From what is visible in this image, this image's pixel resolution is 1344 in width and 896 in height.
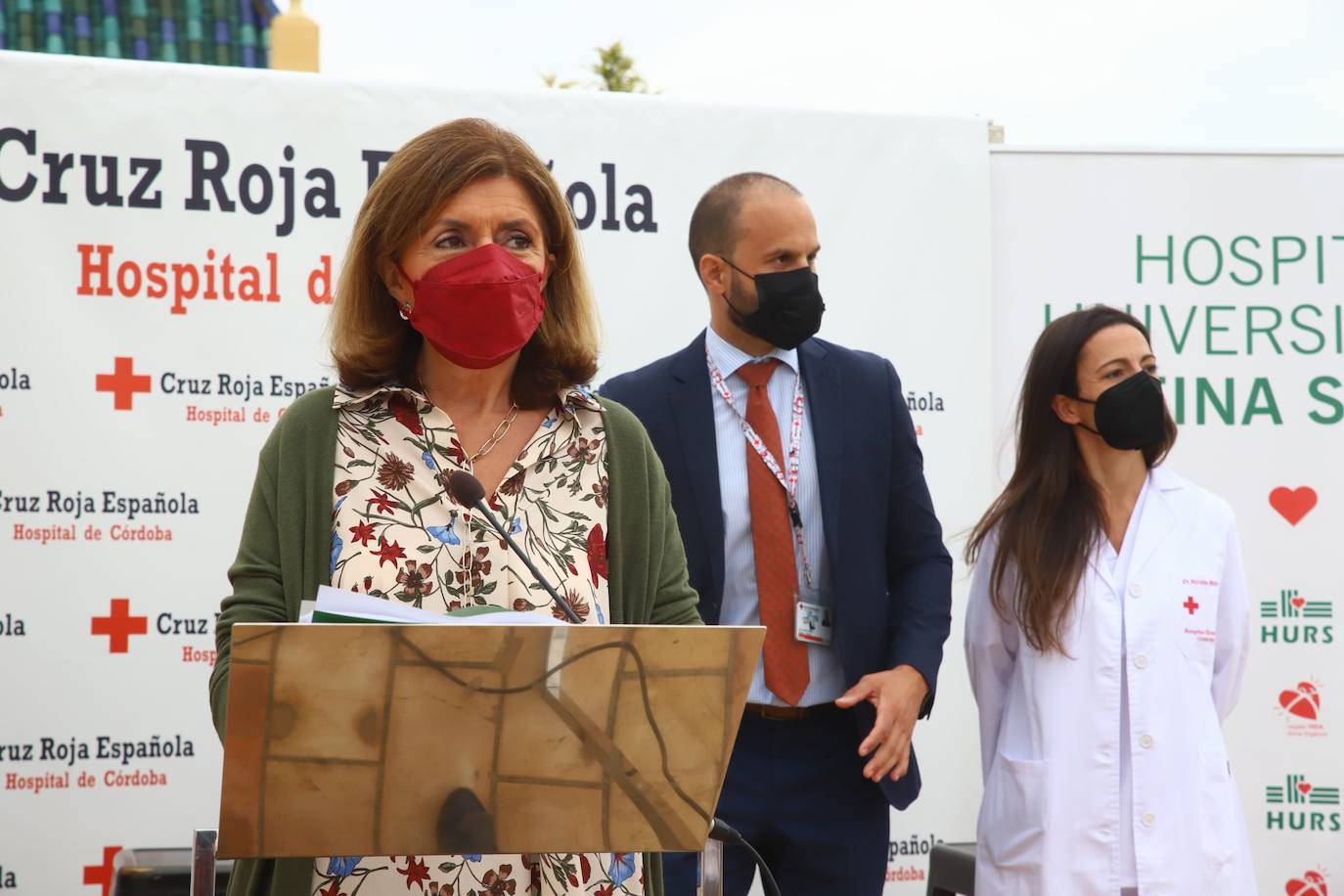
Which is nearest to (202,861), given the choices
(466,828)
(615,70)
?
(466,828)

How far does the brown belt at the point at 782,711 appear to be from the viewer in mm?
2883

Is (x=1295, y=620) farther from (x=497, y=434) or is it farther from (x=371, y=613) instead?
(x=371, y=613)

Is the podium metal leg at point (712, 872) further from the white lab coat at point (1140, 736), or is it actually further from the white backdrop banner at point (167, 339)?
the white backdrop banner at point (167, 339)

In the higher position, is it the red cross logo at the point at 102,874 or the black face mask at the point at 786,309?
the black face mask at the point at 786,309

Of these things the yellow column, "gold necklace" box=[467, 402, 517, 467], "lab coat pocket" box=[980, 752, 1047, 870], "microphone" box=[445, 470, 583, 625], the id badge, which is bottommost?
"lab coat pocket" box=[980, 752, 1047, 870]

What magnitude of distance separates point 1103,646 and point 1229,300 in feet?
6.47

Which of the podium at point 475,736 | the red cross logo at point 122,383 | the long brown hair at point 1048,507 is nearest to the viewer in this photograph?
the podium at point 475,736

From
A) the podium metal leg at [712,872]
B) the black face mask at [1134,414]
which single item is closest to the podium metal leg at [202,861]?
the podium metal leg at [712,872]

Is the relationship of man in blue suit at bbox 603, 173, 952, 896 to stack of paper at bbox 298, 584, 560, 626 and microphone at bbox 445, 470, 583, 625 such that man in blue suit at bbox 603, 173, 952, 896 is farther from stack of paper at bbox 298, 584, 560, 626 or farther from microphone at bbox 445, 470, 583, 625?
stack of paper at bbox 298, 584, 560, 626

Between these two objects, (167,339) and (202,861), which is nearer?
(202,861)

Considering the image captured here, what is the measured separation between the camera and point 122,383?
154 inches

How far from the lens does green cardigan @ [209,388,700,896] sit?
5.55 ft

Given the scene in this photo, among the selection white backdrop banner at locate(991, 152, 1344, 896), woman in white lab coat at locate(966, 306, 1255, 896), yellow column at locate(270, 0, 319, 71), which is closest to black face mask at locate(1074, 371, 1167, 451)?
woman in white lab coat at locate(966, 306, 1255, 896)

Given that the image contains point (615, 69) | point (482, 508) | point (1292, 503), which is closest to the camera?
point (482, 508)
